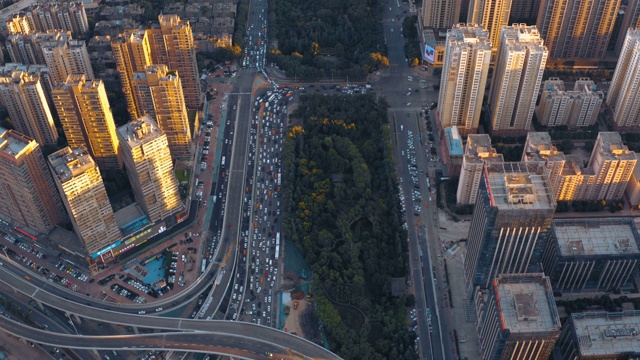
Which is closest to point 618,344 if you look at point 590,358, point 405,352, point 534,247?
point 590,358

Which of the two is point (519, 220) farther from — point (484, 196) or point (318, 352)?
point (318, 352)

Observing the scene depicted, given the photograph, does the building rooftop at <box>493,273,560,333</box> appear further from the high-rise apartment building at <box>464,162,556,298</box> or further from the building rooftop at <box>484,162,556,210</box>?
the building rooftop at <box>484,162,556,210</box>

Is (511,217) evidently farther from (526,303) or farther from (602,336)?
(602,336)

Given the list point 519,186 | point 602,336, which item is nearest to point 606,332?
point 602,336

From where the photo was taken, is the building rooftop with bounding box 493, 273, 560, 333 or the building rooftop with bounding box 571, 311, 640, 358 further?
the building rooftop with bounding box 571, 311, 640, 358

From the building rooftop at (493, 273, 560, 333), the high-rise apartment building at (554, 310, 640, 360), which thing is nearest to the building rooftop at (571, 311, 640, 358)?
the high-rise apartment building at (554, 310, 640, 360)
